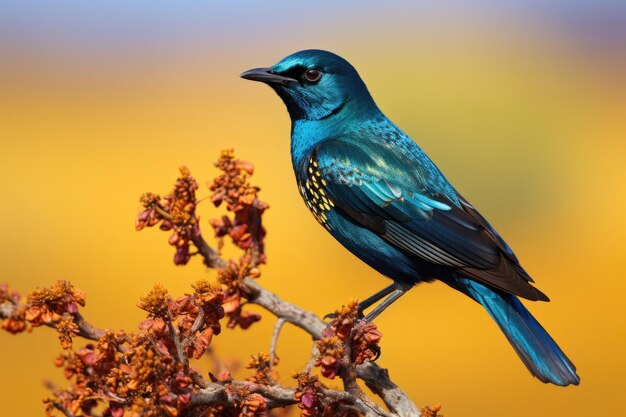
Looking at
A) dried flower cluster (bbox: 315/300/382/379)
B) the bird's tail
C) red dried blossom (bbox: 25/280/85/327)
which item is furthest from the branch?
red dried blossom (bbox: 25/280/85/327)

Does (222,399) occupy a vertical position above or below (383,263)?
below

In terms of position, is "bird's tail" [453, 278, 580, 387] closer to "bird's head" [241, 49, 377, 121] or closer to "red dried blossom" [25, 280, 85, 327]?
"bird's head" [241, 49, 377, 121]

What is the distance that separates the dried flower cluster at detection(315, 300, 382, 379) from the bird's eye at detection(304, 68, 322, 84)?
1708 mm

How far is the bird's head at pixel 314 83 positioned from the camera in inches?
167

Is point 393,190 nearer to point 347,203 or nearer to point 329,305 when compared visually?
point 347,203

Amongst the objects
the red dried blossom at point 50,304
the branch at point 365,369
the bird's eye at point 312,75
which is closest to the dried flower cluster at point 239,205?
the branch at point 365,369

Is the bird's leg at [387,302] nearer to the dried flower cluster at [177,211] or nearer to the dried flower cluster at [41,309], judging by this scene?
the dried flower cluster at [177,211]

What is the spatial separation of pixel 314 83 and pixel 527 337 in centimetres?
162

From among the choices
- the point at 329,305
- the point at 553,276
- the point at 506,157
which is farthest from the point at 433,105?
the point at 329,305

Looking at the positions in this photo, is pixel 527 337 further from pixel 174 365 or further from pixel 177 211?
pixel 174 365

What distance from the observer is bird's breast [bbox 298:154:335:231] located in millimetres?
3992

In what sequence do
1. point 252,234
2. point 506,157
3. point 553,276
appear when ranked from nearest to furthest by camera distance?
point 252,234 < point 553,276 < point 506,157

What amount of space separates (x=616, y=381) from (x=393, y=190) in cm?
770

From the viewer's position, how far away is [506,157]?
16.2 metres
